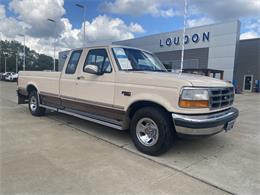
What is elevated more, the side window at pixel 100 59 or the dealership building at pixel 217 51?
the dealership building at pixel 217 51

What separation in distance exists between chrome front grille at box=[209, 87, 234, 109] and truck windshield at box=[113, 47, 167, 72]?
1561 millimetres

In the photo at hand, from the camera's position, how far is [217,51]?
79.4 feet

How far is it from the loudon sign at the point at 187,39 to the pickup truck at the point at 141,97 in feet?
72.5

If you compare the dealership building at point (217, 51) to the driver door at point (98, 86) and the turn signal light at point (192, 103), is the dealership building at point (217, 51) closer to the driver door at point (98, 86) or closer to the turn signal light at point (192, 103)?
the driver door at point (98, 86)

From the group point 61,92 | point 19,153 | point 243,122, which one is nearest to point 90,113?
point 61,92

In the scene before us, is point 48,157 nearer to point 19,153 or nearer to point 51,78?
point 19,153

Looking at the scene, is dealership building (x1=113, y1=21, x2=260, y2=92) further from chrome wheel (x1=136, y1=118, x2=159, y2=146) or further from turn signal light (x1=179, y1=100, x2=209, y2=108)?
turn signal light (x1=179, y1=100, x2=209, y2=108)

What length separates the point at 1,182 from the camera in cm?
274

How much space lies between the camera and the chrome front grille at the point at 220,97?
349cm

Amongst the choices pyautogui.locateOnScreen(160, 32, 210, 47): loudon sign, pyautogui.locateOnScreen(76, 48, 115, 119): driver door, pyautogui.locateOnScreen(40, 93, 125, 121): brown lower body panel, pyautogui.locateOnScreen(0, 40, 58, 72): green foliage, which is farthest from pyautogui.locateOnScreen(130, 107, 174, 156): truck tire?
pyautogui.locateOnScreen(0, 40, 58, 72): green foliage

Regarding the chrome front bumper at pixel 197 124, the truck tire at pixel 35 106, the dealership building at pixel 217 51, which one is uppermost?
the dealership building at pixel 217 51

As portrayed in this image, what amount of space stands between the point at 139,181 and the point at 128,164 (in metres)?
0.55

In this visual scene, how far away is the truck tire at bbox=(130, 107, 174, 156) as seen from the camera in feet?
11.8

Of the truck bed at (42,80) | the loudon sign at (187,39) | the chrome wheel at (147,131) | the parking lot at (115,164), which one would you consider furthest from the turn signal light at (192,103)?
the loudon sign at (187,39)
